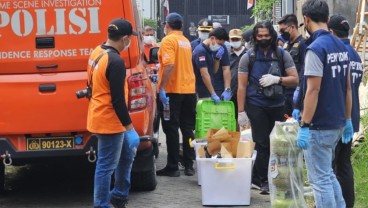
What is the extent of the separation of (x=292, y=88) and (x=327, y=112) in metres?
2.81

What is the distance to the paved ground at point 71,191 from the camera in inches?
327

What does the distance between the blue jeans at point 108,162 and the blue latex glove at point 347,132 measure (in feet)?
6.24

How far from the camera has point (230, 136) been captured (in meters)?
8.24

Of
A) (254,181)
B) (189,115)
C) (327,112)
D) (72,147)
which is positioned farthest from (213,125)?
(327,112)

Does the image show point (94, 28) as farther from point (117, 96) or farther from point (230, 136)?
point (230, 136)

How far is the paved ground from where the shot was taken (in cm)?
830

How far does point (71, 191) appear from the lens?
29.7 feet

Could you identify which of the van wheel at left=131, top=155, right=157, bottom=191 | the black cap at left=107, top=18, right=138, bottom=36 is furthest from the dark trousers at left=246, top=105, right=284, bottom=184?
the black cap at left=107, top=18, right=138, bottom=36

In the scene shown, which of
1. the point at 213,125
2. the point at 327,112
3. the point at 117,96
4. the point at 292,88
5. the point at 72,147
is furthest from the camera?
the point at 213,125

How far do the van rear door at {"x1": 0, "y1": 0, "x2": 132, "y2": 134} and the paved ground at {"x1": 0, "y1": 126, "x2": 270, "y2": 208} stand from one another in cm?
57

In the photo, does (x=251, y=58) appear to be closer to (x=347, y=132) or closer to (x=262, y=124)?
(x=262, y=124)

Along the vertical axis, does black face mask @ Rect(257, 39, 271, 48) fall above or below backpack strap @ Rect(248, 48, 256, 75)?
above

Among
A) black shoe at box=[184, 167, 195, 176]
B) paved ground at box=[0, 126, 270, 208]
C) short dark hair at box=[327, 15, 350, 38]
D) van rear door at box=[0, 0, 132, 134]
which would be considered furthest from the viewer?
black shoe at box=[184, 167, 195, 176]

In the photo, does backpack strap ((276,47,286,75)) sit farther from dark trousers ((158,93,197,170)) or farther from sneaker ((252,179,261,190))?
dark trousers ((158,93,197,170))
